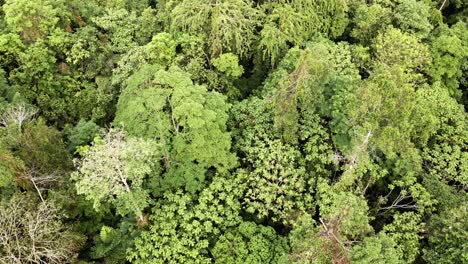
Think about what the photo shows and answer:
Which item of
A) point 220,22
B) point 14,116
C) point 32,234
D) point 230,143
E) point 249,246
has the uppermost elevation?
point 220,22

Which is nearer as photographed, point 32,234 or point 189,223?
point 32,234

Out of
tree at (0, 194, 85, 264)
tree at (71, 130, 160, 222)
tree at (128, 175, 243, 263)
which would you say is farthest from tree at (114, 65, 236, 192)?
tree at (0, 194, 85, 264)

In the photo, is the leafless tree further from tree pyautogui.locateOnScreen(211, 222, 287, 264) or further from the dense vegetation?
tree pyautogui.locateOnScreen(211, 222, 287, 264)

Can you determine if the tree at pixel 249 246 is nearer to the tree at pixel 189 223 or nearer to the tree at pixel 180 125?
the tree at pixel 189 223

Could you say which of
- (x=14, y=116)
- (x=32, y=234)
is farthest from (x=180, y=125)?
(x=14, y=116)

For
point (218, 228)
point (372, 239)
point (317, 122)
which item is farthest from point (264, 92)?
point (372, 239)

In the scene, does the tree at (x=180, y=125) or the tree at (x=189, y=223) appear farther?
the tree at (x=180, y=125)

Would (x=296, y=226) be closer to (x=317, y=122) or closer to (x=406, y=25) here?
(x=317, y=122)

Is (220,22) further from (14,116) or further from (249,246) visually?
(249,246)

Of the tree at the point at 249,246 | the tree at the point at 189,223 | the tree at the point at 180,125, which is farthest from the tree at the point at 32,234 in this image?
the tree at the point at 249,246
